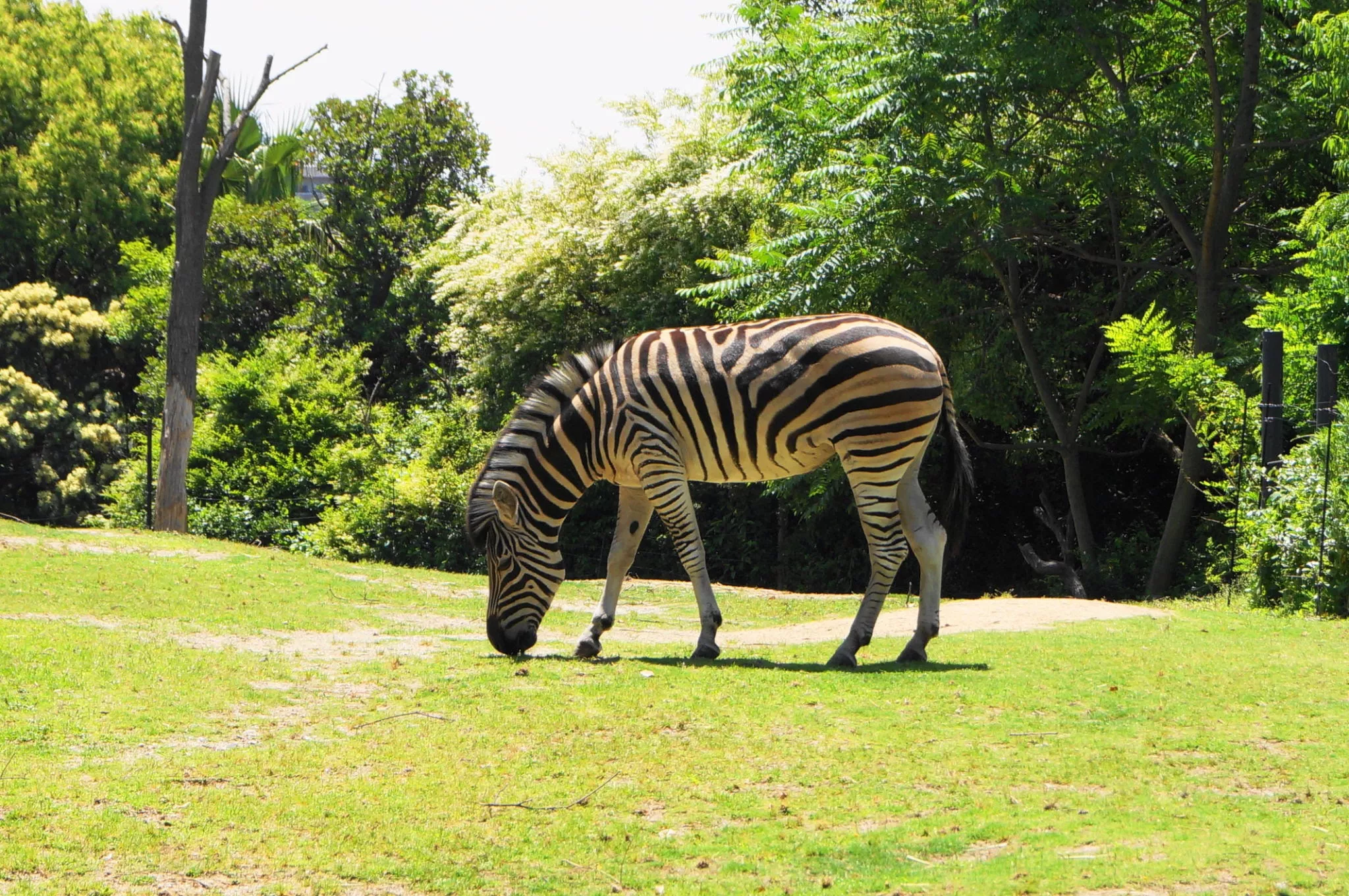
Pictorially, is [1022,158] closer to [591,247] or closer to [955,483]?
[955,483]

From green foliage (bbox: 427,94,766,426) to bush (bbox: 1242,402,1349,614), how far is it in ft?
36.7

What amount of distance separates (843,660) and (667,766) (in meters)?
3.48

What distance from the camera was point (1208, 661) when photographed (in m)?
10.8

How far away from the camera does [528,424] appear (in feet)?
38.2

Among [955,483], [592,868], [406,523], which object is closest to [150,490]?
[406,523]

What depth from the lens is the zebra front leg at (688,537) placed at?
1106cm

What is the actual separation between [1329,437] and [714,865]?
10833mm

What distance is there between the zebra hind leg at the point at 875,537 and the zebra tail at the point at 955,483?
0.82 meters

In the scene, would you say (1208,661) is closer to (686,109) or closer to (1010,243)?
(1010,243)

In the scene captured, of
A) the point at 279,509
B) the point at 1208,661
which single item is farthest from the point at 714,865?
the point at 279,509

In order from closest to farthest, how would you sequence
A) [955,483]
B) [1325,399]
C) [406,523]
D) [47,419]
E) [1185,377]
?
1. [955,483]
2. [1325,399]
3. [1185,377]
4. [406,523]
5. [47,419]

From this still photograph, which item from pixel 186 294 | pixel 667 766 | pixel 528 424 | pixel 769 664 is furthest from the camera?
pixel 186 294

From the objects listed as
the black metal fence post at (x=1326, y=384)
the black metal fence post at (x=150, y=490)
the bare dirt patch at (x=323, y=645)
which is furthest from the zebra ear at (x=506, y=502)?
the black metal fence post at (x=150, y=490)

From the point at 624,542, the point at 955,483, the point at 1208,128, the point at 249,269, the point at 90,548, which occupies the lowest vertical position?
the point at 90,548
